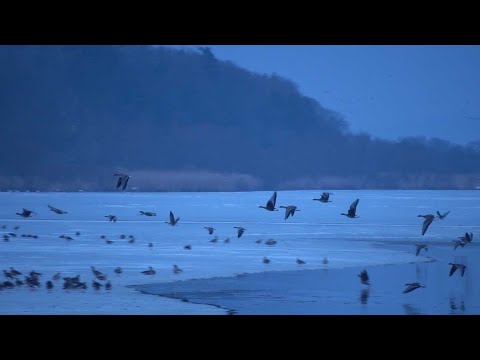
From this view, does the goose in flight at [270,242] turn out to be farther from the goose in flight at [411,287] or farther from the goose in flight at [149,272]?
the goose in flight at [411,287]

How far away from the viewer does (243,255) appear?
532 cm

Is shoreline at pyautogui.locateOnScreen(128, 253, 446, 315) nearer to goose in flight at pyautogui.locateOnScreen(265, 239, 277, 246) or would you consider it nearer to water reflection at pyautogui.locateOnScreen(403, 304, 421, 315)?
water reflection at pyautogui.locateOnScreen(403, 304, 421, 315)

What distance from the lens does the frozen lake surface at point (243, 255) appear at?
4.07m

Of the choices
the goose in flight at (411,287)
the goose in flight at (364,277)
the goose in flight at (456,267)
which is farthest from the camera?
the goose in flight at (456,267)

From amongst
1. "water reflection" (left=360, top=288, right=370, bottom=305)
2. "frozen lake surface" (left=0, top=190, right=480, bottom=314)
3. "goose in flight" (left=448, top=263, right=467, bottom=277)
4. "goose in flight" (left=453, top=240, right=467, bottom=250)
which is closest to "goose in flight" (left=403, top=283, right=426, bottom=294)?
"frozen lake surface" (left=0, top=190, right=480, bottom=314)

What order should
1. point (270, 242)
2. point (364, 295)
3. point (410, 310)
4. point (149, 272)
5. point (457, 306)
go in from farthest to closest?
point (270, 242) < point (149, 272) < point (364, 295) < point (457, 306) < point (410, 310)

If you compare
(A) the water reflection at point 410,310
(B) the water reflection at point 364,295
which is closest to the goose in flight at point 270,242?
(B) the water reflection at point 364,295

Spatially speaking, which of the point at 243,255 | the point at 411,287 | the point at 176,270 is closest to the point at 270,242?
the point at 243,255

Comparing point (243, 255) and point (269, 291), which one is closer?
point (269, 291)

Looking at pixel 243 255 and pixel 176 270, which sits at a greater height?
pixel 243 255

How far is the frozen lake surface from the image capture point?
13.3ft

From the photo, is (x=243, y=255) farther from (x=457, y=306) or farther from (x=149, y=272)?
(x=457, y=306)

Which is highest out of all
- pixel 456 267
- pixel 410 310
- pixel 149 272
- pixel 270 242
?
pixel 270 242
